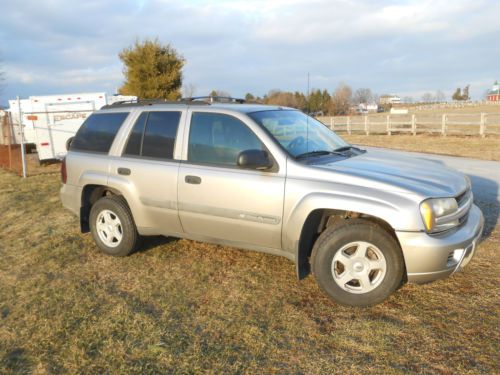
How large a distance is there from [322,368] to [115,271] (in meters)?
2.61

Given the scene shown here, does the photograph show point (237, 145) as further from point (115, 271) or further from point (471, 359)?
point (471, 359)

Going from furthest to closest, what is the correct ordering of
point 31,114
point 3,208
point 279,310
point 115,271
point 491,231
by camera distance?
point 31,114 → point 3,208 → point 491,231 → point 115,271 → point 279,310

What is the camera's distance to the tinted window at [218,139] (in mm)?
4031

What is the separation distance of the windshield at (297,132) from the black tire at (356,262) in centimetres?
86

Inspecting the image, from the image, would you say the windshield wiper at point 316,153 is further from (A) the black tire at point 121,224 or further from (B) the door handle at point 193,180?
(A) the black tire at point 121,224

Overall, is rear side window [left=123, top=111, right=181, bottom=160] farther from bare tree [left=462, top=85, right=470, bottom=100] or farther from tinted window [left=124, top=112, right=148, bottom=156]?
bare tree [left=462, top=85, right=470, bottom=100]

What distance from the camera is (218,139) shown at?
13.8 ft

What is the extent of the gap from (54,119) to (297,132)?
1139 centimetres

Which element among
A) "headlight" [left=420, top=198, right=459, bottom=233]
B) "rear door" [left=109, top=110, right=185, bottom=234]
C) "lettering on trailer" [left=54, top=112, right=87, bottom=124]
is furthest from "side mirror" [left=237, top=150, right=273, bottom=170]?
"lettering on trailer" [left=54, top=112, right=87, bottom=124]

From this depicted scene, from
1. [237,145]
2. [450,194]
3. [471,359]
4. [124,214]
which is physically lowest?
[471,359]

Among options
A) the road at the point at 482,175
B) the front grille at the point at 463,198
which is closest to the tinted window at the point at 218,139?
the front grille at the point at 463,198

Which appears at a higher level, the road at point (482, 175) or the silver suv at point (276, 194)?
the silver suv at point (276, 194)

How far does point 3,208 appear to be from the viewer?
7836 millimetres

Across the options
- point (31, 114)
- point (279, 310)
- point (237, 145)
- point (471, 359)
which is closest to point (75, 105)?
point (31, 114)
